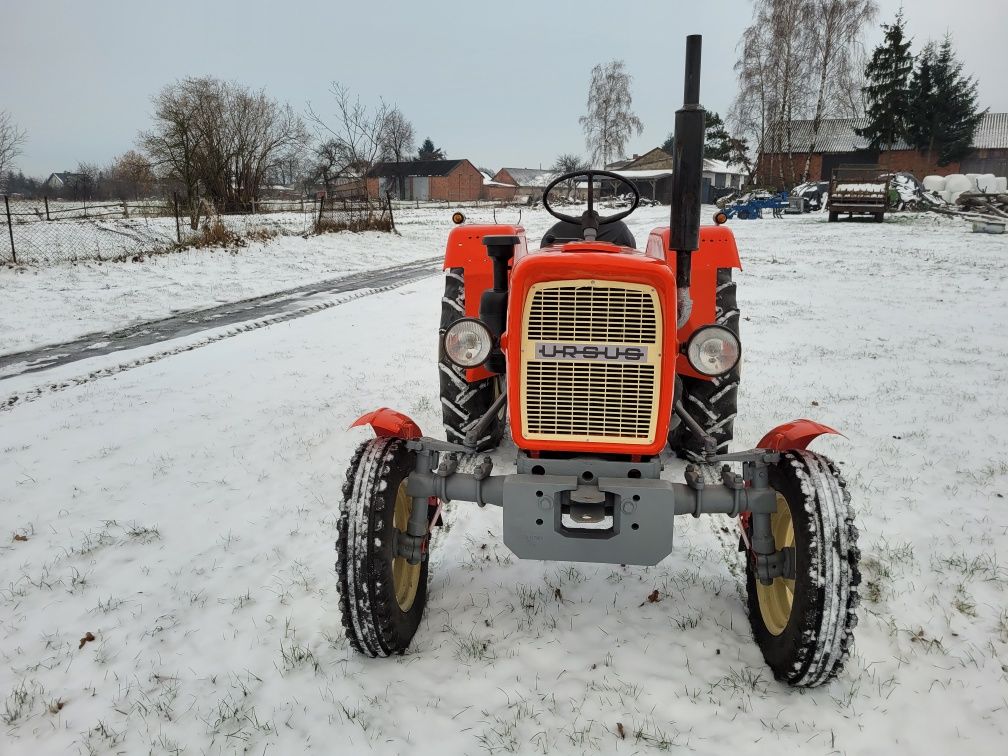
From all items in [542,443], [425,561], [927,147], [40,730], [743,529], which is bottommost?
[40,730]

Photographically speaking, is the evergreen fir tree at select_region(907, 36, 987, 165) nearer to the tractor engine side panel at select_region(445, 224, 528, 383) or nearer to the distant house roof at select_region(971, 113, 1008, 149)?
the distant house roof at select_region(971, 113, 1008, 149)

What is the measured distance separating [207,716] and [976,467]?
4242 millimetres

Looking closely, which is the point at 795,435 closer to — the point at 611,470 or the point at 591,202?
the point at 611,470

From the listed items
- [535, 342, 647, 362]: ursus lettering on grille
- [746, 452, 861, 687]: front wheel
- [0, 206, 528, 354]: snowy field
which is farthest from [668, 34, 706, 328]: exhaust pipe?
[0, 206, 528, 354]: snowy field

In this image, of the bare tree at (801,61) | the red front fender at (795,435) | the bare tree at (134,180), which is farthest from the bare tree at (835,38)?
the red front fender at (795,435)

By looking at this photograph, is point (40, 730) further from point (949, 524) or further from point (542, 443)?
point (949, 524)

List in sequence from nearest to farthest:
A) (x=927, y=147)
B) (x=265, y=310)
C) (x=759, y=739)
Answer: (x=759, y=739), (x=265, y=310), (x=927, y=147)

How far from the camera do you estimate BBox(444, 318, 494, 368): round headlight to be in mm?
2477

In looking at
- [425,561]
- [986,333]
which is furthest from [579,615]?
[986,333]

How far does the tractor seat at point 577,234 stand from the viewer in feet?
10.6

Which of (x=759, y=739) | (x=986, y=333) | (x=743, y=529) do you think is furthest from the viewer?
(x=986, y=333)

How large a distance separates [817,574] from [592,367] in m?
0.98

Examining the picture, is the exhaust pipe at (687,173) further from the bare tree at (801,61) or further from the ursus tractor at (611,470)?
the bare tree at (801,61)

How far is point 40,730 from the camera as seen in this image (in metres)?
2.22
